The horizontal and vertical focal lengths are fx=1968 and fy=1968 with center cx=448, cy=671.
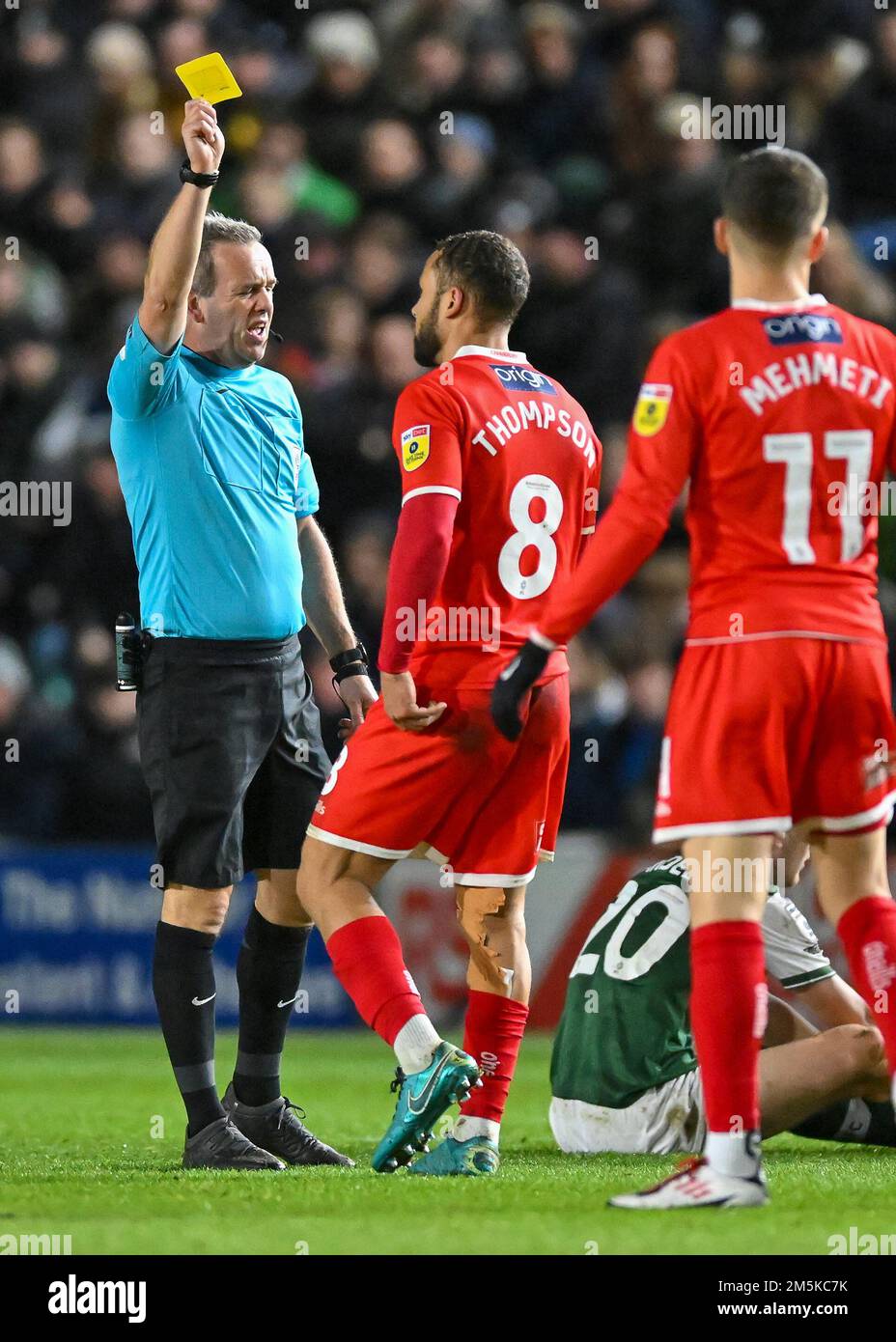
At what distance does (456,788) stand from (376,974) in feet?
1.50

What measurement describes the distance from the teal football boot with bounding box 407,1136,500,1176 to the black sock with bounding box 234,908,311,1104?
533 mm

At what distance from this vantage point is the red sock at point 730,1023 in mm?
3537

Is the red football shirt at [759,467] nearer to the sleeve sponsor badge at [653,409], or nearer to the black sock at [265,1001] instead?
the sleeve sponsor badge at [653,409]

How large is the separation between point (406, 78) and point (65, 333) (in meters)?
2.39

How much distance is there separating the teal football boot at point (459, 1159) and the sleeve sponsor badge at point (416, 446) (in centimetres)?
154

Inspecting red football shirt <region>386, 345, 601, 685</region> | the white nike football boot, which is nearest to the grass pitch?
the white nike football boot

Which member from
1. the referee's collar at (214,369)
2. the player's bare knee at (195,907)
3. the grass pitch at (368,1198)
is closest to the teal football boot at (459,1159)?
the grass pitch at (368,1198)

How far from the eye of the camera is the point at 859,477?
368 cm

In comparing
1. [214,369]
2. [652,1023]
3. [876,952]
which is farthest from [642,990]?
[214,369]

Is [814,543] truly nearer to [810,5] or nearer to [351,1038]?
[351,1038]

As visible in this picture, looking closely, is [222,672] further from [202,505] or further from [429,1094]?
[429,1094]

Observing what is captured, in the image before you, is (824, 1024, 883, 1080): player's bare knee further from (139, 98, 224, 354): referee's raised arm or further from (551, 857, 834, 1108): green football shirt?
(139, 98, 224, 354): referee's raised arm

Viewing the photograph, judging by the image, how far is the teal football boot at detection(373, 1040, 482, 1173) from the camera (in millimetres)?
4125

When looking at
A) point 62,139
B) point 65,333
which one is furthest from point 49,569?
point 62,139
